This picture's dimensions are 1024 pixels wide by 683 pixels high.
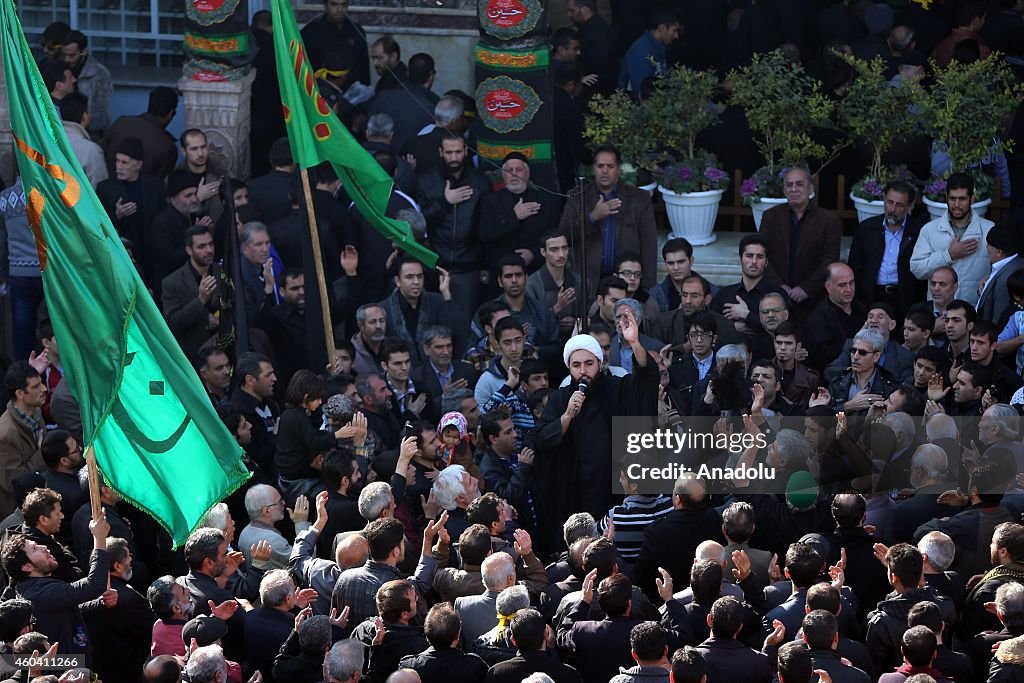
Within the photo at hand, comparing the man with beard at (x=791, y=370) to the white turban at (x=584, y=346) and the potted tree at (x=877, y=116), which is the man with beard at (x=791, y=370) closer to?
the white turban at (x=584, y=346)

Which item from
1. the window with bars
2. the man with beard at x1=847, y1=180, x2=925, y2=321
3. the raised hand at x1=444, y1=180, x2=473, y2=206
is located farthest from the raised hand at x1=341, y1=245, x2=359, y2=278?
the window with bars

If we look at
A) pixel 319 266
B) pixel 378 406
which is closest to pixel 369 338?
pixel 319 266

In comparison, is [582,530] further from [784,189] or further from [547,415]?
[784,189]

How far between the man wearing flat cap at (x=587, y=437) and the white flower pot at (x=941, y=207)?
3950mm

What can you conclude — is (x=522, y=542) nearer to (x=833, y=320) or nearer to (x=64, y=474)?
(x=64, y=474)

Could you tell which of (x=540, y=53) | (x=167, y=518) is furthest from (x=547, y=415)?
(x=540, y=53)

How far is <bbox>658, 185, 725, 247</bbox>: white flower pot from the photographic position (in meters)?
15.1

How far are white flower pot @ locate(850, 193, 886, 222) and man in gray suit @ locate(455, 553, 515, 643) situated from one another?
21.6 feet

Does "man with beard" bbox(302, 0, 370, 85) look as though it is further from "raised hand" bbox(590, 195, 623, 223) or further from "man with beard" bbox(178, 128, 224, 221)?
"raised hand" bbox(590, 195, 623, 223)

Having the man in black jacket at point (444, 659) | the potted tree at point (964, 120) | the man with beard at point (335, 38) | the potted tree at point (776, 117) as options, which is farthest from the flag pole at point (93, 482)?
the man with beard at point (335, 38)

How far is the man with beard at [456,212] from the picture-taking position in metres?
14.4

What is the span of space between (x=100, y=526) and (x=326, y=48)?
313 inches

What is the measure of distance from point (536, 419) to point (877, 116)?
4269 millimetres

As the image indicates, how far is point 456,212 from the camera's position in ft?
47.5
